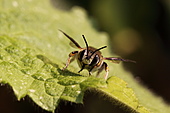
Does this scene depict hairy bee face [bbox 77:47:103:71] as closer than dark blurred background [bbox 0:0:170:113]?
Yes

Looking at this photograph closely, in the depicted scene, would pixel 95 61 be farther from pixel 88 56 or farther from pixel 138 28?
pixel 138 28

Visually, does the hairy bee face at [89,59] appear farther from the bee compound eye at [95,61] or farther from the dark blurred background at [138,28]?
the dark blurred background at [138,28]

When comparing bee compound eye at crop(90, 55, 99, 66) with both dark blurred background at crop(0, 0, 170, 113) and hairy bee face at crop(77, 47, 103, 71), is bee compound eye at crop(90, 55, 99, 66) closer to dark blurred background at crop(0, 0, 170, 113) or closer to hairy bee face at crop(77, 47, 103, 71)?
hairy bee face at crop(77, 47, 103, 71)

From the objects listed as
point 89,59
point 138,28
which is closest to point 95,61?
point 89,59

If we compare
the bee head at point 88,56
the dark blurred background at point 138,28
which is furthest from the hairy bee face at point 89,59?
the dark blurred background at point 138,28

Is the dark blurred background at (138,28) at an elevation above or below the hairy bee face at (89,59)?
above

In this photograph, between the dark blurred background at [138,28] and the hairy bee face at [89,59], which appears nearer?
the hairy bee face at [89,59]

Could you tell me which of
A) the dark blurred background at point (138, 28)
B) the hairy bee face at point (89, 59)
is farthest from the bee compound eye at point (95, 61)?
the dark blurred background at point (138, 28)

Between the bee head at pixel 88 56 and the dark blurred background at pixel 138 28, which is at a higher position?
the dark blurred background at pixel 138 28

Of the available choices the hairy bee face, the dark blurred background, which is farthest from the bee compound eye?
the dark blurred background

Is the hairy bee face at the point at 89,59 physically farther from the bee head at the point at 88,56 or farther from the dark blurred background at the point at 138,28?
the dark blurred background at the point at 138,28

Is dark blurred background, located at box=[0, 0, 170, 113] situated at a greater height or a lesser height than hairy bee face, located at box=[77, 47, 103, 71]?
greater
